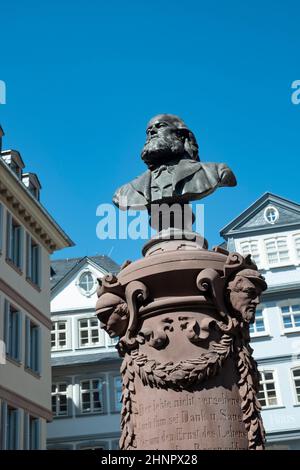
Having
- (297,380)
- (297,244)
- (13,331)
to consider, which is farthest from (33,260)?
(297,380)

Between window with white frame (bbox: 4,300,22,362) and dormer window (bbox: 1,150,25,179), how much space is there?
5.42 metres

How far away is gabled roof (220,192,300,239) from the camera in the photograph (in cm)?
2884

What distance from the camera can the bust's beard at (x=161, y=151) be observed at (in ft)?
23.5

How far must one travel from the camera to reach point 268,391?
2603 centimetres

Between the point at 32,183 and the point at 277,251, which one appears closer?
the point at 32,183

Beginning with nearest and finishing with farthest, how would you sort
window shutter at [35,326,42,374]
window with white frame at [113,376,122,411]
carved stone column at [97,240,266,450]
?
carved stone column at [97,240,266,450]
window shutter at [35,326,42,374]
window with white frame at [113,376,122,411]

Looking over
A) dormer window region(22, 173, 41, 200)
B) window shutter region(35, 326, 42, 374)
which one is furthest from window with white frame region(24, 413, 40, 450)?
dormer window region(22, 173, 41, 200)

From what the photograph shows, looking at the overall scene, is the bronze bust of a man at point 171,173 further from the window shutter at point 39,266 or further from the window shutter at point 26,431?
the window shutter at point 39,266

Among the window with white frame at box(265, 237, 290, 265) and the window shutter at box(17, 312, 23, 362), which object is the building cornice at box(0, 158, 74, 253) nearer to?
the window shutter at box(17, 312, 23, 362)

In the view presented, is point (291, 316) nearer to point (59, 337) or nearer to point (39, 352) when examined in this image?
point (39, 352)

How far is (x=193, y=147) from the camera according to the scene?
7457mm

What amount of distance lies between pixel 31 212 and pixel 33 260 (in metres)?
1.95

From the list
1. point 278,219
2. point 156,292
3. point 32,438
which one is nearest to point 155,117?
point 156,292
